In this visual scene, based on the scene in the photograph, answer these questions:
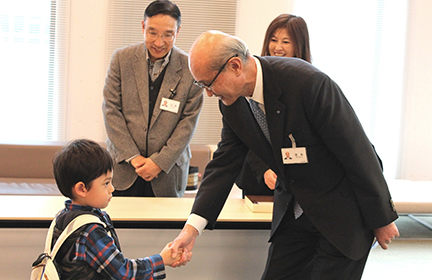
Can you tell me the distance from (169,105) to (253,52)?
10.5 feet

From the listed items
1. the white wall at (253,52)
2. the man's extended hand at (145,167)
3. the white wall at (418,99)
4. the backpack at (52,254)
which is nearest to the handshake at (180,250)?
the backpack at (52,254)

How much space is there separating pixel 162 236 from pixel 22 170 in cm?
294

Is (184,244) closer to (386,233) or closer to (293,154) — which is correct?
(293,154)

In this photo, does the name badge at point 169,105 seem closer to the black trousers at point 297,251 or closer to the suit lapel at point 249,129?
the suit lapel at point 249,129

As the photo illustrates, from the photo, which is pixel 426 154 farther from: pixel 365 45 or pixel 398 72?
pixel 365 45

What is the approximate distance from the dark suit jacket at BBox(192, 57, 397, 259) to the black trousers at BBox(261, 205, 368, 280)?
0.10 meters

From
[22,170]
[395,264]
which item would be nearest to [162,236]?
[395,264]

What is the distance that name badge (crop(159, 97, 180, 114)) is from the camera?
2680 mm

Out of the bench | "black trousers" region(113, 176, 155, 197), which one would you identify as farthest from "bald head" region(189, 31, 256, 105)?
the bench

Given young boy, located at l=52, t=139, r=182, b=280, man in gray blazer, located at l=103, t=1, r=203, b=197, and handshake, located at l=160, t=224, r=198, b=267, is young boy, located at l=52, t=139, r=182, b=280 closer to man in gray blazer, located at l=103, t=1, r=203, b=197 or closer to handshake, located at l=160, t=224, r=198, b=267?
handshake, located at l=160, t=224, r=198, b=267

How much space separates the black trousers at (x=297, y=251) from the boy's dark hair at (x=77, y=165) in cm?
75

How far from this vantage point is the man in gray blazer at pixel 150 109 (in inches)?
104

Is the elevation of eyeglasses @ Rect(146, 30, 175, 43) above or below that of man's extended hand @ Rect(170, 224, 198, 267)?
above

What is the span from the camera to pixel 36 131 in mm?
5430
